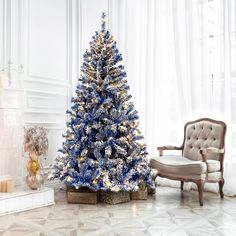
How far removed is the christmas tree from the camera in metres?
3.77

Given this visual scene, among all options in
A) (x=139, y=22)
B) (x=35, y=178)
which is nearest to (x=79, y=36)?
(x=139, y=22)

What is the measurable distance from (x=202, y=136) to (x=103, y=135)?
1.34 meters

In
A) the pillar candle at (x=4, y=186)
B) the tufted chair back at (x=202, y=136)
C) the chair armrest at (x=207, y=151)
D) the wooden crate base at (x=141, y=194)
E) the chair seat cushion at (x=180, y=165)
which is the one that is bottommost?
the wooden crate base at (x=141, y=194)

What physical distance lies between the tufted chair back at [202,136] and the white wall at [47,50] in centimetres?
169

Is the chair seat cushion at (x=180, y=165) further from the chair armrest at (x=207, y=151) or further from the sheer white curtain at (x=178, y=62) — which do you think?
the sheer white curtain at (x=178, y=62)

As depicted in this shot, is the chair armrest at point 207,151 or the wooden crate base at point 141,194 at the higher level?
the chair armrest at point 207,151

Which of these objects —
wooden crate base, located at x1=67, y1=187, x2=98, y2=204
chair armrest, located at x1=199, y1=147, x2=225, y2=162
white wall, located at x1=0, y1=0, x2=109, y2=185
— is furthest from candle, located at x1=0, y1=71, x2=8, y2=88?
chair armrest, located at x1=199, y1=147, x2=225, y2=162

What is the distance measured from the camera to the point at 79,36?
5055 millimetres

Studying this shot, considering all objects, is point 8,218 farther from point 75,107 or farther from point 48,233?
point 75,107

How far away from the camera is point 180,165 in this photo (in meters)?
3.86

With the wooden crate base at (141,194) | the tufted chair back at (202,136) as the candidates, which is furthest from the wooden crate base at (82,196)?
the tufted chair back at (202,136)

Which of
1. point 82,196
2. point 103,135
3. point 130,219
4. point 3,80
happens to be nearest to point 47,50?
point 3,80

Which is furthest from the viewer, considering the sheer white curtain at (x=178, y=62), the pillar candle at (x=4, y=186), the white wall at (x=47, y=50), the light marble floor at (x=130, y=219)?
the sheer white curtain at (x=178, y=62)

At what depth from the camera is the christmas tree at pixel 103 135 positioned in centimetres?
377
